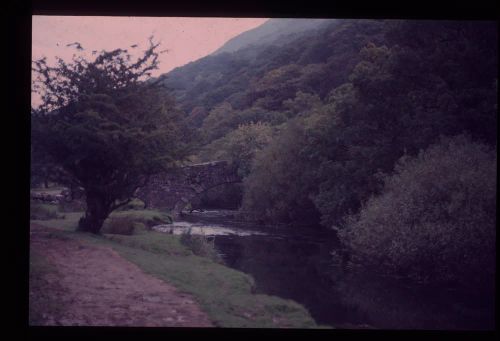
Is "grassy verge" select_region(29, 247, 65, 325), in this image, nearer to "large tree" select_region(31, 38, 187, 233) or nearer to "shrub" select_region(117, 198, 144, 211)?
"large tree" select_region(31, 38, 187, 233)

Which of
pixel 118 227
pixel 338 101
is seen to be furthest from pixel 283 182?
pixel 118 227

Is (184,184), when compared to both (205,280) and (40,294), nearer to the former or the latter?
(205,280)

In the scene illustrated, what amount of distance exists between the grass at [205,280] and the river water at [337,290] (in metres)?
1.36

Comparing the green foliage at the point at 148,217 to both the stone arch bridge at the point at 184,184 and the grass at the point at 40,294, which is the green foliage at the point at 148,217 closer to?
the stone arch bridge at the point at 184,184

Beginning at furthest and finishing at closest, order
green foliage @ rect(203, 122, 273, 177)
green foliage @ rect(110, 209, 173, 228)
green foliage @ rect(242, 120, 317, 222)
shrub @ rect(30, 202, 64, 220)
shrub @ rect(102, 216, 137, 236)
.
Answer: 1. green foliage @ rect(203, 122, 273, 177)
2. green foliage @ rect(242, 120, 317, 222)
3. green foliage @ rect(110, 209, 173, 228)
4. shrub @ rect(30, 202, 64, 220)
5. shrub @ rect(102, 216, 137, 236)

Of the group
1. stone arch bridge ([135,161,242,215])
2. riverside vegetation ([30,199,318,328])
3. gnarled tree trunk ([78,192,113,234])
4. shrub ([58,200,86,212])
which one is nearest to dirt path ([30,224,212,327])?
riverside vegetation ([30,199,318,328])

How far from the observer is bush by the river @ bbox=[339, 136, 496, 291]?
8.33 m

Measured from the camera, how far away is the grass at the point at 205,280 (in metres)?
5.99

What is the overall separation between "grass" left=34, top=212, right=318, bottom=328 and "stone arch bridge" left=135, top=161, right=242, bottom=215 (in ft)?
16.9

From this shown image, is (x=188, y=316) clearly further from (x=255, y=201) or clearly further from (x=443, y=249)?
(x=255, y=201)

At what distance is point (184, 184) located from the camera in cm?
1681

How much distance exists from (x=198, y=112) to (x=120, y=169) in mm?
8368

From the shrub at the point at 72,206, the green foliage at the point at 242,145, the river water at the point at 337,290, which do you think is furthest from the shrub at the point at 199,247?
the green foliage at the point at 242,145

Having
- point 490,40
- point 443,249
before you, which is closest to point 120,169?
point 443,249
